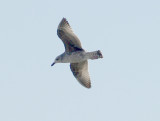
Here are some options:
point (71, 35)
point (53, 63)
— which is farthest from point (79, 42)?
point (53, 63)

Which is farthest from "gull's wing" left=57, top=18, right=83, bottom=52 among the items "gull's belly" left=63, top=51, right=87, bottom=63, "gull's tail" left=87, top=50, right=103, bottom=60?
"gull's tail" left=87, top=50, right=103, bottom=60

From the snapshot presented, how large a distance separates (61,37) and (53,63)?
205cm

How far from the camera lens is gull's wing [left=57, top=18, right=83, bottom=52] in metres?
Result: 27.4

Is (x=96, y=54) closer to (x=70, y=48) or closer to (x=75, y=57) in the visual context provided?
(x=75, y=57)

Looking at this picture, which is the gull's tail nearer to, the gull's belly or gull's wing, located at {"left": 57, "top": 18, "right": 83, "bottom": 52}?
→ the gull's belly

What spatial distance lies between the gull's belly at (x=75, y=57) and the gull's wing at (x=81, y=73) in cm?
116

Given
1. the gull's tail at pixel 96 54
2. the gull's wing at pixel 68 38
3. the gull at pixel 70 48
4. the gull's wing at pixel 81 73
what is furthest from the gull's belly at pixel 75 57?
the gull's wing at pixel 81 73

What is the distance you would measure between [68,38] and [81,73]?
2336 mm

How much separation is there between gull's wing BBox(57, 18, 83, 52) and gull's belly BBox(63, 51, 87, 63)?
12.1 inches

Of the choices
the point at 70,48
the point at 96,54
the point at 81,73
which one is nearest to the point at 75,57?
the point at 70,48

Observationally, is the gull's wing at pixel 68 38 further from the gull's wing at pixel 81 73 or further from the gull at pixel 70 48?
the gull's wing at pixel 81 73

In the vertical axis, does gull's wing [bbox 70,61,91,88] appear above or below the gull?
below

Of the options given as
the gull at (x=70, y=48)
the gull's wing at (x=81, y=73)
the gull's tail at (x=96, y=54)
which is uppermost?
the gull at (x=70, y=48)

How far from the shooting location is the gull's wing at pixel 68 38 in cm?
2741
